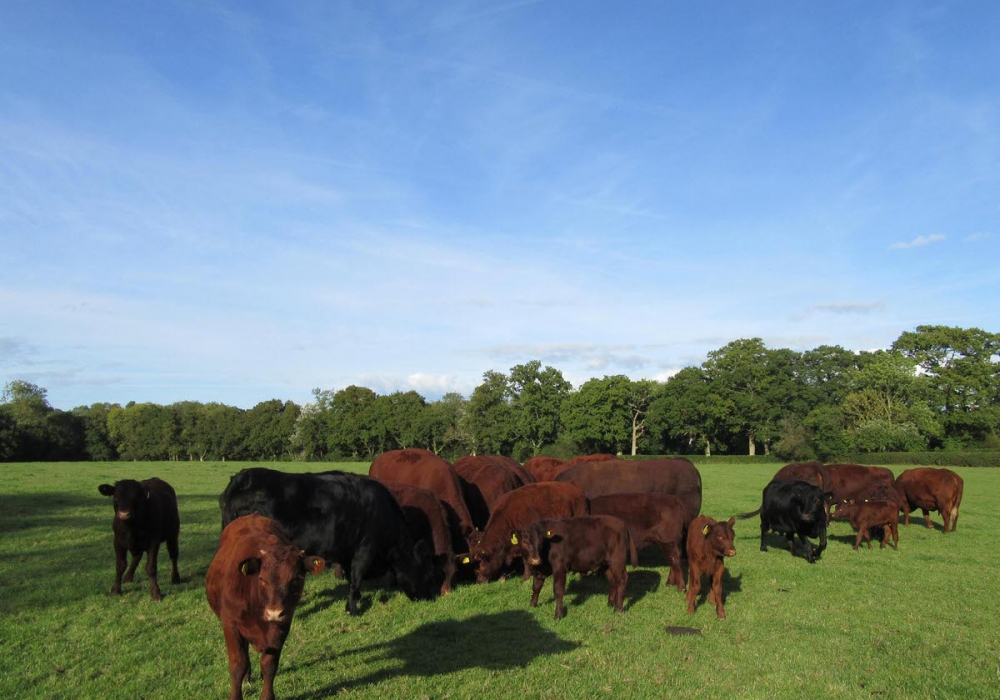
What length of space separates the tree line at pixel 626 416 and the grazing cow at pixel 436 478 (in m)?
52.9

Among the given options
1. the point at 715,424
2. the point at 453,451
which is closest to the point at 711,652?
the point at 715,424

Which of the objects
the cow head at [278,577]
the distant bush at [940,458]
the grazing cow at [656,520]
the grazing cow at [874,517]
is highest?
the cow head at [278,577]

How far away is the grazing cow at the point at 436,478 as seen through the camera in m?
11.7

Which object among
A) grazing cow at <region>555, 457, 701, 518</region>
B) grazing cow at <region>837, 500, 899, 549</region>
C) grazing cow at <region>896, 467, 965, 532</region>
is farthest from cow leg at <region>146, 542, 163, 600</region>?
grazing cow at <region>896, 467, 965, 532</region>

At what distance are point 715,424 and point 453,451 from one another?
31.5 metres

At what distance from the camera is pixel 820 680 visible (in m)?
6.39

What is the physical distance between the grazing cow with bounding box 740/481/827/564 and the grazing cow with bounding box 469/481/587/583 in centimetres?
499

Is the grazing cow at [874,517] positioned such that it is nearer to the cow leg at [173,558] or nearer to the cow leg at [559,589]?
the cow leg at [559,589]

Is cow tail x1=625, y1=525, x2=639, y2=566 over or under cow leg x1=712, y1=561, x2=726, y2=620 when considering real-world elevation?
over

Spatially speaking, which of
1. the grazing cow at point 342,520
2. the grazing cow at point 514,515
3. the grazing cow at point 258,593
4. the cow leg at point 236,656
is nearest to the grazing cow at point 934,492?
the grazing cow at point 514,515

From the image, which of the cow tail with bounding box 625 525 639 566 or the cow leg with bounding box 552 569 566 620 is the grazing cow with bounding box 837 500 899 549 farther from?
the cow leg with bounding box 552 569 566 620

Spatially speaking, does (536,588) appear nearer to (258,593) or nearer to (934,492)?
(258,593)

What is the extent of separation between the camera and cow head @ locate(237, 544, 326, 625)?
466 cm

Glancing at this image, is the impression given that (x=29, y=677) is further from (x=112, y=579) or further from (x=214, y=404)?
(x=214, y=404)
